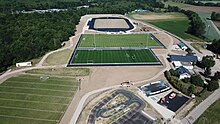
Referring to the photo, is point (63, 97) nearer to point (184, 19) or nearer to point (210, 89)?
point (210, 89)

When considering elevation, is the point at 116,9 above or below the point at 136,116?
above

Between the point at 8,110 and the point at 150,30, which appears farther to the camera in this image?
the point at 150,30

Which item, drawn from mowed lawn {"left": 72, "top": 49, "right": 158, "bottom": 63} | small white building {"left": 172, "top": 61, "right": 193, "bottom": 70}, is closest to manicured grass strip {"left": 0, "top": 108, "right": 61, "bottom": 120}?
mowed lawn {"left": 72, "top": 49, "right": 158, "bottom": 63}

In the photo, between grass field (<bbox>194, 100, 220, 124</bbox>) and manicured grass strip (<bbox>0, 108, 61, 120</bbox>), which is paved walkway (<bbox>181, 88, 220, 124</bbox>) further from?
manicured grass strip (<bbox>0, 108, 61, 120</bbox>)

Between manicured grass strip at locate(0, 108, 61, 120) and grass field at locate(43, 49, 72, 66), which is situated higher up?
grass field at locate(43, 49, 72, 66)

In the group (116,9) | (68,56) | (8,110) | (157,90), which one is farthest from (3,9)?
(157,90)

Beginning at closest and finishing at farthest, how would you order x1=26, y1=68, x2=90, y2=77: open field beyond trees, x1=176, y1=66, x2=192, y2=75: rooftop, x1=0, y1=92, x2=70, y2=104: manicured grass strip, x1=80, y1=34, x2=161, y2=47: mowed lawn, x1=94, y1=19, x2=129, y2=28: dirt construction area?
1. x1=0, y1=92, x2=70, y2=104: manicured grass strip
2. x1=176, y1=66, x2=192, y2=75: rooftop
3. x1=26, y1=68, x2=90, y2=77: open field beyond trees
4. x1=80, y1=34, x2=161, y2=47: mowed lawn
5. x1=94, y1=19, x2=129, y2=28: dirt construction area
